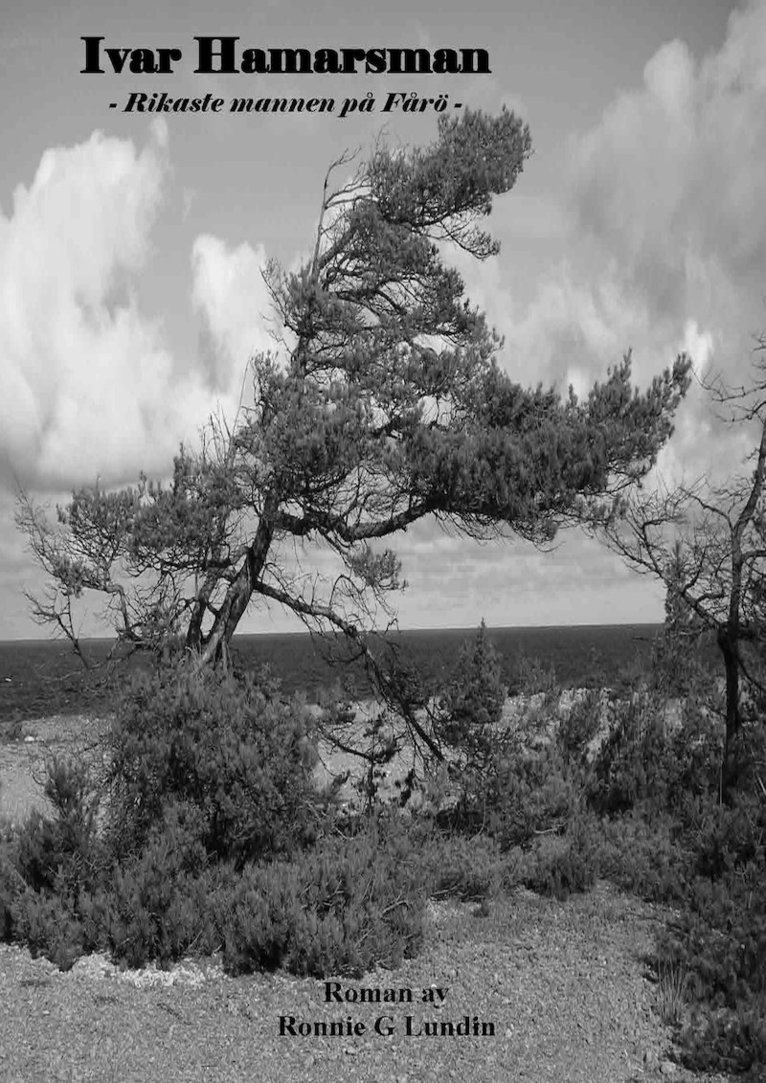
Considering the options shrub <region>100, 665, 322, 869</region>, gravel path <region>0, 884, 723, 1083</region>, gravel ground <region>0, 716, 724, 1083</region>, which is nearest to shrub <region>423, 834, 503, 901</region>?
gravel ground <region>0, 716, 724, 1083</region>

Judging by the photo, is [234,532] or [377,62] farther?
[234,532]

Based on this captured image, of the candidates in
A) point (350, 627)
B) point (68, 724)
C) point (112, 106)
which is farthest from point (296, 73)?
point (68, 724)

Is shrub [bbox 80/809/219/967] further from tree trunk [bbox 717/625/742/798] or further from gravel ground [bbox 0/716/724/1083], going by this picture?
tree trunk [bbox 717/625/742/798]

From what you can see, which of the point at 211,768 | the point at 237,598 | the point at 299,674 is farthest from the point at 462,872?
the point at 299,674

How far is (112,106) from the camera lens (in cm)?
1011

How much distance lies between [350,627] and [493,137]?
6207mm

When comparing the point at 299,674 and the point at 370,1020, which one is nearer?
the point at 370,1020

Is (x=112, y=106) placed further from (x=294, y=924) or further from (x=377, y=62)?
(x=294, y=924)

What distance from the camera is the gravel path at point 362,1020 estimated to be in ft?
20.5

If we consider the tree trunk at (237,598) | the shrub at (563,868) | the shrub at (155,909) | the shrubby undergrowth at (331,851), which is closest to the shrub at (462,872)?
the shrubby undergrowth at (331,851)

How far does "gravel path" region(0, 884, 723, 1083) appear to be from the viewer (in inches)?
245

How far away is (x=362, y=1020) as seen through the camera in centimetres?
694

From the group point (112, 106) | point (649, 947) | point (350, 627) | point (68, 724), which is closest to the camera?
point (649, 947)

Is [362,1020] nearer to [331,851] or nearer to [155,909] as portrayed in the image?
[155,909]
